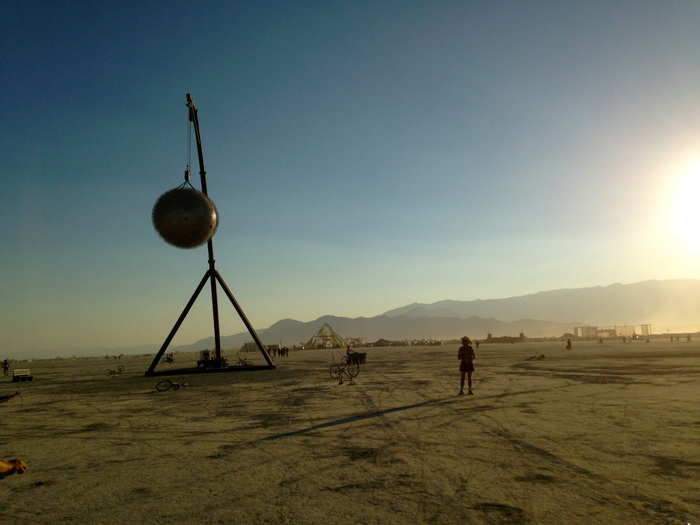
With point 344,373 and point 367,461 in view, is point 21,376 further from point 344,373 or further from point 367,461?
point 367,461

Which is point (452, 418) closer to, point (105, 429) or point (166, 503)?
point (166, 503)

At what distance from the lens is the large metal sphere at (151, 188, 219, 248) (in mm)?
20750

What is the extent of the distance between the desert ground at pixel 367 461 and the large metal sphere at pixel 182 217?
9808 millimetres

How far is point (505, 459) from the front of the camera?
6531mm

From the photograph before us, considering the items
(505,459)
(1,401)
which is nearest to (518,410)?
(505,459)

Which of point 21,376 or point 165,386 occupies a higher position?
point 165,386

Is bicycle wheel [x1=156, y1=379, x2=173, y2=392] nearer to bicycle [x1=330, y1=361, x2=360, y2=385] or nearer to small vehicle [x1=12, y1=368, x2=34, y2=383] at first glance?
bicycle [x1=330, y1=361, x2=360, y2=385]

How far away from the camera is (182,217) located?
2075 centimetres

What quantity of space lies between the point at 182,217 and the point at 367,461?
56.1 ft

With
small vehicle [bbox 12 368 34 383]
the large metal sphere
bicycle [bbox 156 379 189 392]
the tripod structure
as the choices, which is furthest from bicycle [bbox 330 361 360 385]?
small vehicle [bbox 12 368 34 383]

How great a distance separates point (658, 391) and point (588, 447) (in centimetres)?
823

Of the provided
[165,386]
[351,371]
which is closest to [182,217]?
[165,386]

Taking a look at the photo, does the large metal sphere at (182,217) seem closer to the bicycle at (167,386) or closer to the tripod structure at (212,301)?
the tripod structure at (212,301)

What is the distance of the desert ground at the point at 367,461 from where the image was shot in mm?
4777
